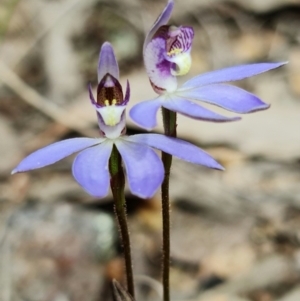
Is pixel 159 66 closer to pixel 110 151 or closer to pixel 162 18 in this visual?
pixel 162 18

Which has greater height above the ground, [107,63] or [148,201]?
[107,63]

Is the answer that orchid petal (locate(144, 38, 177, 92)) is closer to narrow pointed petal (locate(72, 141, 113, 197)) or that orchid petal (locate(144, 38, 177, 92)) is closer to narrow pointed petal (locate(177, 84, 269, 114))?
narrow pointed petal (locate(177, 84, 269, 114))

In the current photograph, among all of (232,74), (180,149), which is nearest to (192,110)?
(180,149)

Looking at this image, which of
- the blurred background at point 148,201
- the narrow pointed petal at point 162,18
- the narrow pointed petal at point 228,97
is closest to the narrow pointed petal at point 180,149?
the narrow pointed petal at point 228,97

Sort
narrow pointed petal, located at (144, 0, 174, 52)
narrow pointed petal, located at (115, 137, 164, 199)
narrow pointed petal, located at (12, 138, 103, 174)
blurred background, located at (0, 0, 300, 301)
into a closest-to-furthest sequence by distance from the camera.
Result: narrow pointed petal, located at (115, 137, 164, 199), narrow pointed petal, located at (12, 138, 103, 174), narrow pointed petal, located at (144, 0, 174, 52), blurred background, located at (0, 0, 300, 301)

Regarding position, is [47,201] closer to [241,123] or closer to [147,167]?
[241,123]

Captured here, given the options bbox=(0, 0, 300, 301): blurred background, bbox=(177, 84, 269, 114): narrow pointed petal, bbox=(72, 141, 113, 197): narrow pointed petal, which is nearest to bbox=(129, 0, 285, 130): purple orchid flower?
bbox=(177, 84, 269, 114): narrow pointed petal
